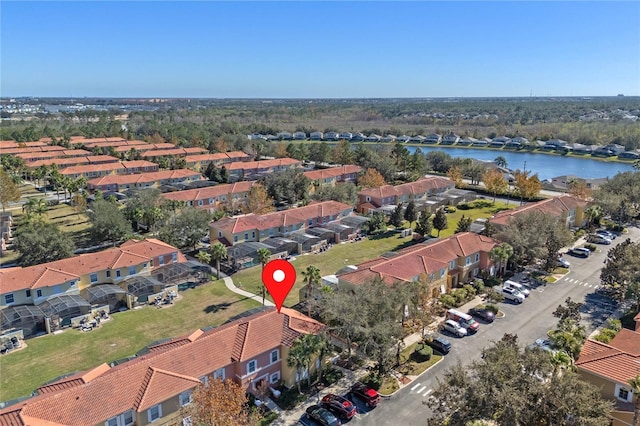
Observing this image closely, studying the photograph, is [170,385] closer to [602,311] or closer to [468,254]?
[468,254]

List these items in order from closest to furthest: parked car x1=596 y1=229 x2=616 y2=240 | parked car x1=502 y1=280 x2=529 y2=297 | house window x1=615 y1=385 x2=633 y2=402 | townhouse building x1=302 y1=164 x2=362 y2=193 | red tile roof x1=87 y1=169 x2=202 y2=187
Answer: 1. house window x1=615 y1=385 x2=633 y2=402
2. parked car x1=502 y1=280 x2=529 y2=297
3. parked car x1=596 y1=229 x2=616 y2=240
4. red tile roof x1=87 y1=169 x2=202 y2=187
5. townhouse building x1=302 y1=164 x2=362 y2=193

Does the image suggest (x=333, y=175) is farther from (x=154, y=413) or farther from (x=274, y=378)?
(x=154, y=413)

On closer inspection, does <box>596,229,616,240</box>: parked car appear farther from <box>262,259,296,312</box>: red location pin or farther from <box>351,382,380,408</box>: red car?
<box>351,382,380,408</box>: red car

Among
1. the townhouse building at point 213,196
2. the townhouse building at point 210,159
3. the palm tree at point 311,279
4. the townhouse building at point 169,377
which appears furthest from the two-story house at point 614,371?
the townhouse building at point 210,159

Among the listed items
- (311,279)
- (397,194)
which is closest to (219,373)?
→ (311,279)

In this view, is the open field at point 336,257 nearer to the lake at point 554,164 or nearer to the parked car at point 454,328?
the parked car at point 454,328

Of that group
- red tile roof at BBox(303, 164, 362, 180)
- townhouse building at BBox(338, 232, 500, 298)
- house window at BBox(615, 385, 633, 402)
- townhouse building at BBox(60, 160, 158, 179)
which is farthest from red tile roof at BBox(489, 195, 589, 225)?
townhouse building at BBox(60, 160, 158, 179)
